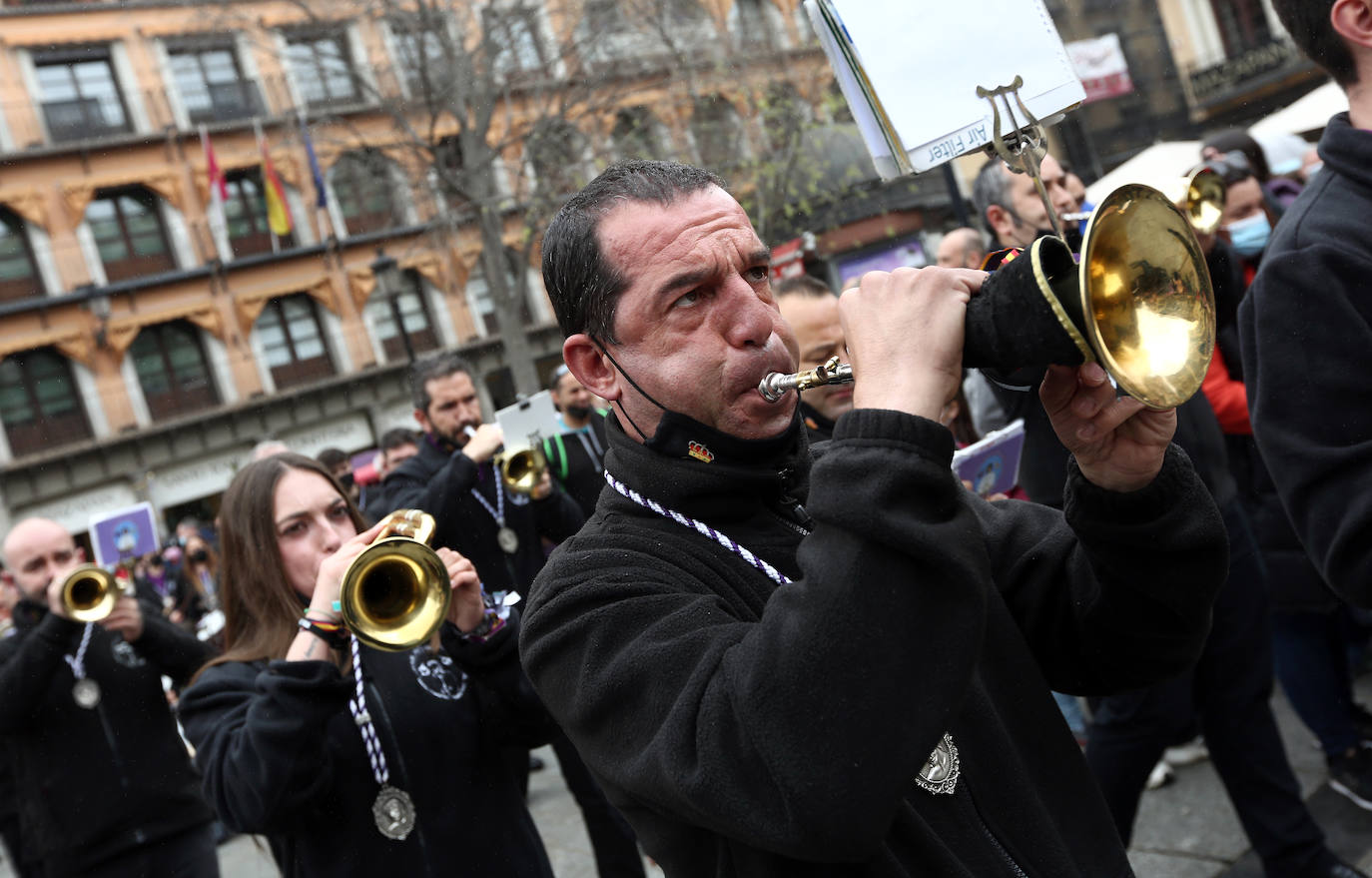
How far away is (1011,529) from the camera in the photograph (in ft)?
6.28

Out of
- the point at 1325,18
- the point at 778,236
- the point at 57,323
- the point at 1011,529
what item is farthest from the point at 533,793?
the point at 57,323

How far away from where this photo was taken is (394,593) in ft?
8.96

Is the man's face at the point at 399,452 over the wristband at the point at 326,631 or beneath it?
over

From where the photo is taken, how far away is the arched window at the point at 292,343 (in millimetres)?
28734

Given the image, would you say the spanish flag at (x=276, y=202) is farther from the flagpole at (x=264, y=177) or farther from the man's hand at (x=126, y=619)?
the man's hand at (x=126, y=619)

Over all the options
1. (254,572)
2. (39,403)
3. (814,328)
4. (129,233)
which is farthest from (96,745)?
(129,233)

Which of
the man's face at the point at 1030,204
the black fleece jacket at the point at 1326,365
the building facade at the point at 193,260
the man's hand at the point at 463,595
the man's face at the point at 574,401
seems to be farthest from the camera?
the building facade at the point at 193,260

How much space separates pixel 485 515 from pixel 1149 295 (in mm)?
4124

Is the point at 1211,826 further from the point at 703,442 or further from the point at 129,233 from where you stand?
the point at 129,233

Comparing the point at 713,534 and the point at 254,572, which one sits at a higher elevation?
the point at 254,572

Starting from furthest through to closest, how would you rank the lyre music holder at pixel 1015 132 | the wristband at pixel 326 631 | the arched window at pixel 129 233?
the arched window at pixel 129 233 < the wristband at pixel 326 631 < the lyre music holder at pixel 1015 132

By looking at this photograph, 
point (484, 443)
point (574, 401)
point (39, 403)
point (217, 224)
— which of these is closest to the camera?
Answer: point (484, 443)

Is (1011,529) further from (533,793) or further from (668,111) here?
(668,111)

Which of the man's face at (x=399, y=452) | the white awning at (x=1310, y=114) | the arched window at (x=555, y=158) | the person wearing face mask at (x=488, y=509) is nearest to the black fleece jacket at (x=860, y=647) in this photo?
the person wearing face mask at (x=488, y=509)
